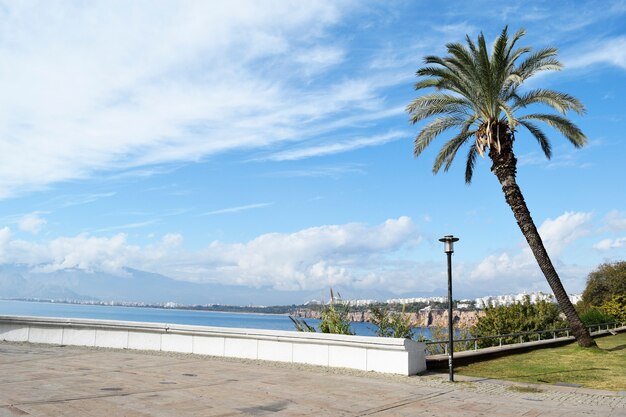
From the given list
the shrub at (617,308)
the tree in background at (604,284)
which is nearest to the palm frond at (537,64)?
the shrub at (617,308)

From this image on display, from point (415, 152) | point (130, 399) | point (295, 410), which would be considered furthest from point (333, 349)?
point (415, 152)

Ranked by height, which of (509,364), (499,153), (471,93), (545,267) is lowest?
(509,364)

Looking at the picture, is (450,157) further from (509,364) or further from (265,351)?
(265,351)

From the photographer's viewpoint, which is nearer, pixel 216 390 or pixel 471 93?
pixel 216 390

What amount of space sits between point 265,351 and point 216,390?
471 centimetres

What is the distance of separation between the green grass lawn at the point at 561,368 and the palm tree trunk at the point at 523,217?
1781 mm

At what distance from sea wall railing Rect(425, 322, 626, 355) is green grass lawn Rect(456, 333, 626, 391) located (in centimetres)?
84

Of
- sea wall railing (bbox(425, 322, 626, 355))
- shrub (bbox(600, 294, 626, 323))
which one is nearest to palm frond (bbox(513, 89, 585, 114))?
sea wall railing (bbox(425, 322, 626, 355))

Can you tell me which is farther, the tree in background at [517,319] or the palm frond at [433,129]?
the tree in background at [517,319]

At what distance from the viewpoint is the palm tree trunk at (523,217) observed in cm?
2000

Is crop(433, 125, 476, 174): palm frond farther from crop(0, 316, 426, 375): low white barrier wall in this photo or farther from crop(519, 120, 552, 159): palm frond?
crop(0, 316, 426, 375): low white barrier wall

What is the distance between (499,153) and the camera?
19.9 m

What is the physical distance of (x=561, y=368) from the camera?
48.1ft

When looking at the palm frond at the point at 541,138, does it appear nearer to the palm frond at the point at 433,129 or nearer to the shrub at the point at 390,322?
the palm frond at the point at 433,129
